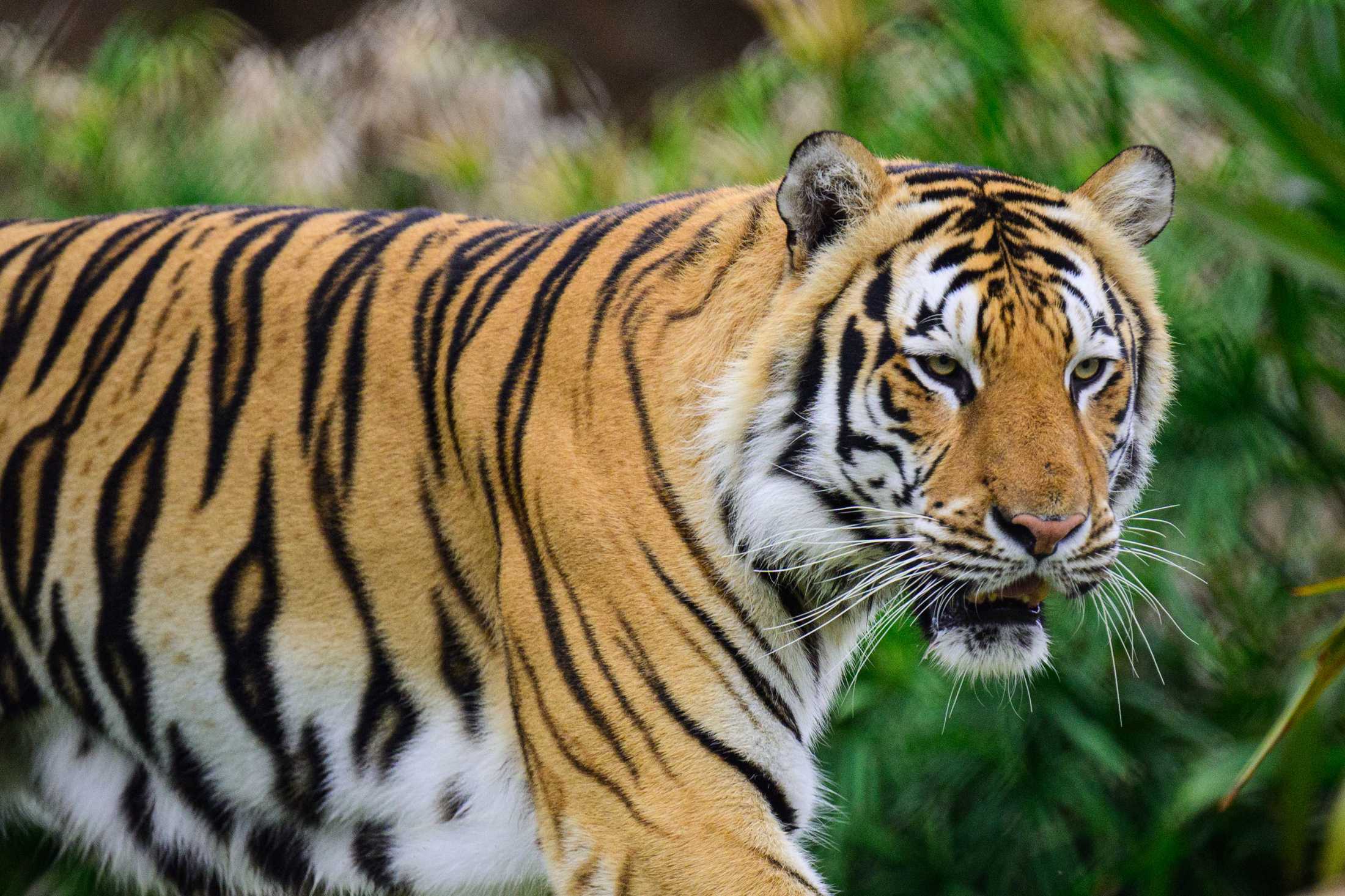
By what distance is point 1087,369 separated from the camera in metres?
2.24

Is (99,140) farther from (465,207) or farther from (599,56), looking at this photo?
(599,56)

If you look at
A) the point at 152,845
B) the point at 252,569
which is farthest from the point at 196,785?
the point at 252,569

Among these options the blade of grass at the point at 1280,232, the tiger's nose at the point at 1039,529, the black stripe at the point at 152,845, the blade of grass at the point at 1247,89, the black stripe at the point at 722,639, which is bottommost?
the black stripe at the point at 152,845

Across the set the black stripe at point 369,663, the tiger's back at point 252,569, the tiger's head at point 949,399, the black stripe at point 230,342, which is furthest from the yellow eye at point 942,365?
the black stripe at point 230,342

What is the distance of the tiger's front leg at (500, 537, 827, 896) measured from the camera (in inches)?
87.7

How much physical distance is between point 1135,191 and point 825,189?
557 millimetres

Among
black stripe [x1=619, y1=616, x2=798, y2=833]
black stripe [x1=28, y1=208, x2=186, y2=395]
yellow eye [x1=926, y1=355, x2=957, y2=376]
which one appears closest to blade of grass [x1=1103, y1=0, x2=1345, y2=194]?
yellow eye [x1=926, y1=355, x2=957, y2=376]

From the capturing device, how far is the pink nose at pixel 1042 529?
2.11 m

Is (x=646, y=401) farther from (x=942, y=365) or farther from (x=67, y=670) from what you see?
(x=67, y=670)

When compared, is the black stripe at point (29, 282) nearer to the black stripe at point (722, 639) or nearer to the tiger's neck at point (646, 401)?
the tiger's neck at point (646, 401)

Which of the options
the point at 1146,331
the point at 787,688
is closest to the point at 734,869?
the point at 787,688

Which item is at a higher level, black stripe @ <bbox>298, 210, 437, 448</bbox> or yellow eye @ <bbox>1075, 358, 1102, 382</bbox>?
yellow eye @ <bbox>1075, 358, 1102, 382</bbox>

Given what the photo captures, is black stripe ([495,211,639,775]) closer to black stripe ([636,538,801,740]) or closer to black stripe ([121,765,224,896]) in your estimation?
black stripe ([636,538,801,740])

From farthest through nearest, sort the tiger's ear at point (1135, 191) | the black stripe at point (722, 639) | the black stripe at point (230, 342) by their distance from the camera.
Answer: the black stripe at point (230, 342), the tiger's ear at point (1135, 191), the black stripe at point (722, 639)
